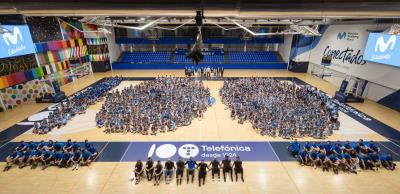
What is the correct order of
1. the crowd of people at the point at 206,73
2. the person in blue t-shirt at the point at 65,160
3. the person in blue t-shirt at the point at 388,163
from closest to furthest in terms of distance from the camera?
the person in blue t-shirt at the point at 388,163
the person in blue t-shirt at the point at 65,160
the crowd of people at the point at 206,73

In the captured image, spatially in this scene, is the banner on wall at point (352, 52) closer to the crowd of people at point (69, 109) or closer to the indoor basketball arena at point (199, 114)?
the indoor basketball arena at point (199, 114)

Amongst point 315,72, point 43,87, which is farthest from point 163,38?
point 315,72

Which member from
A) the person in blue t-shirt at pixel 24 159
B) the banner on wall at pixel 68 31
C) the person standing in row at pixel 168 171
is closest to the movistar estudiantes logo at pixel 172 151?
the person standing in row at pixel 168 171

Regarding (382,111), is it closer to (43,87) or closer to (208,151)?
(208,151)

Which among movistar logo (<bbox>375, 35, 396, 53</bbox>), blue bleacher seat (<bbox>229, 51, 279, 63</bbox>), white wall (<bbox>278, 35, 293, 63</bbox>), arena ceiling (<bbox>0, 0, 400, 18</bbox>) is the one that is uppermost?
arena ceiling (<bbox>0, 0, 400, 18</bbox>)

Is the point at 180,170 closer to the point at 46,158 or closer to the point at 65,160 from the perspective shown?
the point at 65,160

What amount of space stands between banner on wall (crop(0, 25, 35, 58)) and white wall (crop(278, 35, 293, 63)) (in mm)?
30690

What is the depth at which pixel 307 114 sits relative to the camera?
14.2 m

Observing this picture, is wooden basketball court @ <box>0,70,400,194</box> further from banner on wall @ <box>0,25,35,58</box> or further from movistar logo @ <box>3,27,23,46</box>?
movistar logo @ <box>3,27,23,46</box>

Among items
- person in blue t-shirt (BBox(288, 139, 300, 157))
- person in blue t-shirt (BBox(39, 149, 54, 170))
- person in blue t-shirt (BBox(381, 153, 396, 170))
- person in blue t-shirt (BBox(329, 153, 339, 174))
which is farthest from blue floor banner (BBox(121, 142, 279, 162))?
person in blue t-shirt (BBox(381, 153, 396, 170))

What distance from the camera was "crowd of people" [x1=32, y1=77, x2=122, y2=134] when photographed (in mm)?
13484

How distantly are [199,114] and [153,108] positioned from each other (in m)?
3.42

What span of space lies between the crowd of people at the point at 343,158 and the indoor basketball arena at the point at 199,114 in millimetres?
51
